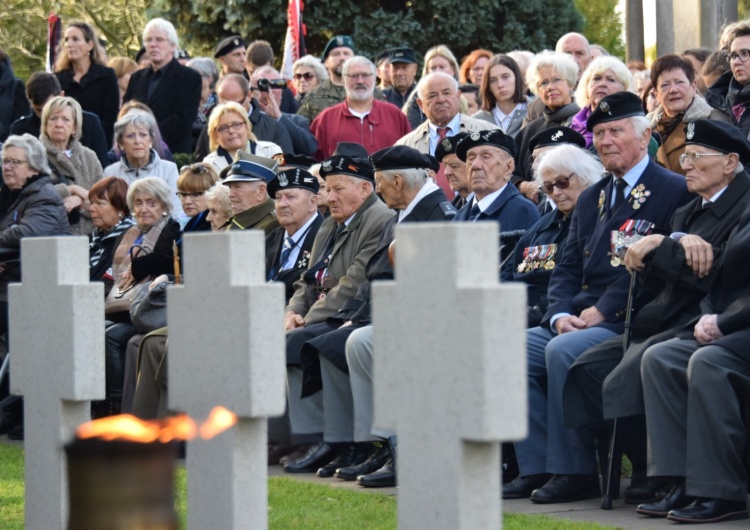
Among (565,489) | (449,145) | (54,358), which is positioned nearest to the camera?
(54,358)

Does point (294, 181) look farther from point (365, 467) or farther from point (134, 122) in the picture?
point (134, 122)

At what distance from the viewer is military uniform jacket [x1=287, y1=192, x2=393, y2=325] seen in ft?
29.1

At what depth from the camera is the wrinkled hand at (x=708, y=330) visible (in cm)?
672

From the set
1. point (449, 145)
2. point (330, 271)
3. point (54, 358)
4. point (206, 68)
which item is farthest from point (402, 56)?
point (54, 358)

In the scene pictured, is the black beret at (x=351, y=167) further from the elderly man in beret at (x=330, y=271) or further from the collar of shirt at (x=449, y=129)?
the collar of shirt at (x=449, y=129)

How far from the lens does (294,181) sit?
973 centimetres

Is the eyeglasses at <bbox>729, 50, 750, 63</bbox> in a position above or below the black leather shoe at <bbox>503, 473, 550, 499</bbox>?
above

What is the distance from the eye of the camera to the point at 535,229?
842cm

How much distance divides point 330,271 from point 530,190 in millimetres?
1498

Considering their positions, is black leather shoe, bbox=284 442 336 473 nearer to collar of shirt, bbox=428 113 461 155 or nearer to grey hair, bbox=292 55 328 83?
collar of shirt, bbox=428 113 461 155

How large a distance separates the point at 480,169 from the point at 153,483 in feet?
18.7

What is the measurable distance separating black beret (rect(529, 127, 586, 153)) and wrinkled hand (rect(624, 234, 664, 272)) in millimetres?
1744

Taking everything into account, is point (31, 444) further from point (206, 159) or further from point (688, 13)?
point (688, 13)

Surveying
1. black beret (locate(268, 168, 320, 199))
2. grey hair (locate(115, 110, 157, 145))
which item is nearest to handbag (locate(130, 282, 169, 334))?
black beret (locate(268, 168, 320, 199))
